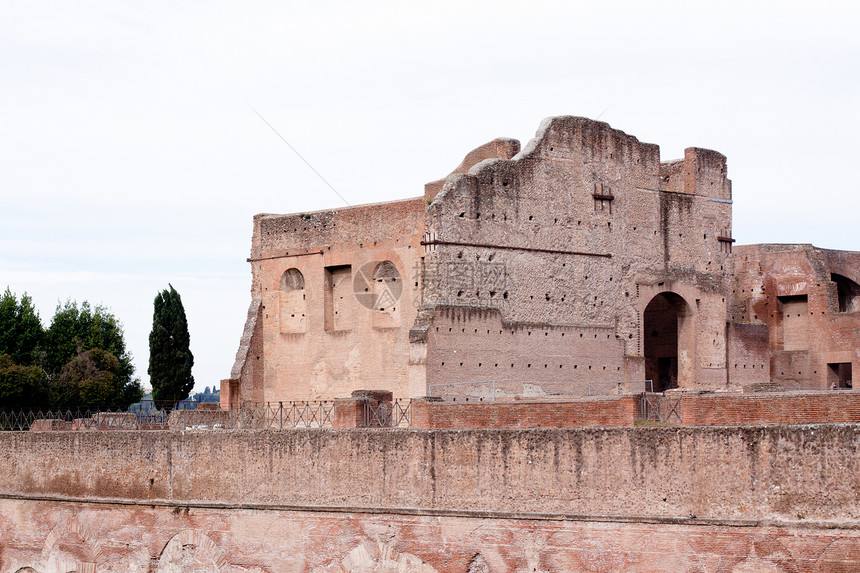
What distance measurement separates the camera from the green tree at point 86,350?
125ft

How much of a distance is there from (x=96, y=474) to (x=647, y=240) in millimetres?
13846

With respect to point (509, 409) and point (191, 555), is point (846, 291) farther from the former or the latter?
point (191, 555)

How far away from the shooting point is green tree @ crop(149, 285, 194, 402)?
124 feet

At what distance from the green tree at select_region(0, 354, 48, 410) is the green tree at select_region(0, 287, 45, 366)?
2341 millimetres

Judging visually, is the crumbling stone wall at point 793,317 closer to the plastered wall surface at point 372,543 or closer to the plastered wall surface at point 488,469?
the plastered wall surface at point 488,469

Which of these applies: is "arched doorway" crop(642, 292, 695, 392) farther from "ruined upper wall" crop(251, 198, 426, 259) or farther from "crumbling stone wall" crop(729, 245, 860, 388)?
"ruined upper wall" crop(251, 198, 426, 259)

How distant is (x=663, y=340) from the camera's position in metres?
32.5

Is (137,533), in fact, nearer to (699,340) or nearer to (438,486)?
(438,486)

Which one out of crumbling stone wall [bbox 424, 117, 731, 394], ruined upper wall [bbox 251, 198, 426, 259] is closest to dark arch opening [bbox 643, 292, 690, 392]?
crumbling stone wall [bbox 424, 117, 731, 394]

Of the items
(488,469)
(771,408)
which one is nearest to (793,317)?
(488,469)

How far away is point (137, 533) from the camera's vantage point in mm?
22844

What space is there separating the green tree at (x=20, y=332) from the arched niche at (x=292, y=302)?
13.0 meters

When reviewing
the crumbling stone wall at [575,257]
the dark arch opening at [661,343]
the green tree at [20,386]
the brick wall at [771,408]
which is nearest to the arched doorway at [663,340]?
the dark arch opening at [661,343]

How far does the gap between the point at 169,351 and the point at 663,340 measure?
50.1ft
